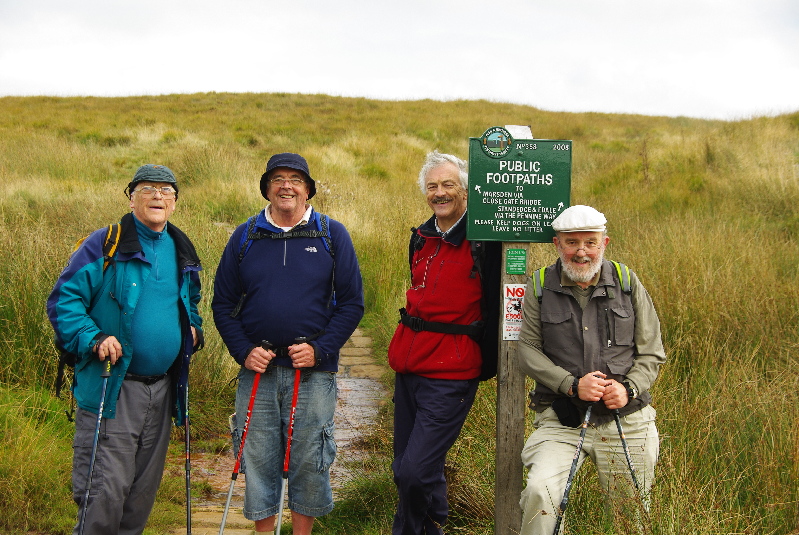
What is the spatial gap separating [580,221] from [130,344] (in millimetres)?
2249

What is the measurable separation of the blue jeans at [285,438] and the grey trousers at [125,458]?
43 centimetres

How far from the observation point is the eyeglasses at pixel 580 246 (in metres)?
3.15

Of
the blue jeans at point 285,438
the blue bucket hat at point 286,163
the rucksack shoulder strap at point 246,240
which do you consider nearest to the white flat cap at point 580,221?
the blue bucket hat at point 286,163

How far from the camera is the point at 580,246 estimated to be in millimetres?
3146

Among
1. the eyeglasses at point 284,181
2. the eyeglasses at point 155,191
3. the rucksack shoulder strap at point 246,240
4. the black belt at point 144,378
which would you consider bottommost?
the black belt at point 144,378

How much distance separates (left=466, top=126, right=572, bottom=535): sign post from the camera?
3.43 meters

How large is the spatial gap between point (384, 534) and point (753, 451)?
7.10 feet

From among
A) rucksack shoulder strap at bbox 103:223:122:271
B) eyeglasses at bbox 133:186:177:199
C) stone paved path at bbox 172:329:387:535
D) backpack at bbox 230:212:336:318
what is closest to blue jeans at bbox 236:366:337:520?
backpack at bbox 230:212:336:318

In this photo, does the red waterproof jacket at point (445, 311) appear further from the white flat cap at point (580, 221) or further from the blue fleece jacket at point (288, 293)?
the white flat cap at point (580, 221)

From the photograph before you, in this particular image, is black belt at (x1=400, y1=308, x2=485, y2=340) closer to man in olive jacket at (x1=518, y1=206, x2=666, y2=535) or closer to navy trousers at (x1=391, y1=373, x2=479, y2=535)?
navy trousers at (x1=391, y1=373, x2=479, y2=535)

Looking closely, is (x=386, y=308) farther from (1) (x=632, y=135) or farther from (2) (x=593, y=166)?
(1) (x=632, y=135)

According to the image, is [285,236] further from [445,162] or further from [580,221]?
[580,221]

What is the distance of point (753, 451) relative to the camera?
155 inches

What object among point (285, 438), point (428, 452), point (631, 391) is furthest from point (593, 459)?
point (285, 438)
